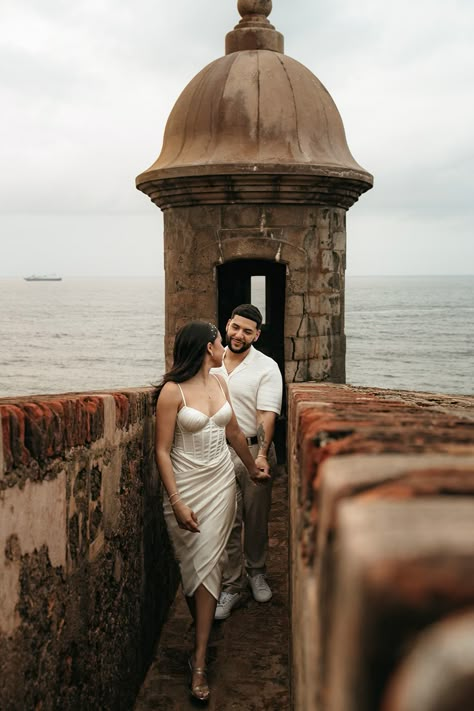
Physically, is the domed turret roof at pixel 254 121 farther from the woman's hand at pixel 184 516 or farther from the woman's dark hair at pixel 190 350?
the woman's hand at pixel 184 516

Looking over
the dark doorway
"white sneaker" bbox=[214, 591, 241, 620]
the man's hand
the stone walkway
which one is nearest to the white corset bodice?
the man's hand

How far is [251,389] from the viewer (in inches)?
191

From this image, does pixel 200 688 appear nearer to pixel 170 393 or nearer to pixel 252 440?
pixel 170 393

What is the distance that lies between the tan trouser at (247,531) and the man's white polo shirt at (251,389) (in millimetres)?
188

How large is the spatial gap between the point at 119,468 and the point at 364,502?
263cm

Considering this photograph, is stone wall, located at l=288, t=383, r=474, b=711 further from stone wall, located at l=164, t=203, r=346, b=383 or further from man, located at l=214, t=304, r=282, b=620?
stone wall, located at l=164, t=203, r=346, b=383

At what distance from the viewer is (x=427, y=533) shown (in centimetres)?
64

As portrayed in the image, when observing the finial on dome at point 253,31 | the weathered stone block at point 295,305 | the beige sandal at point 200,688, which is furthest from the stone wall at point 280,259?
the beige sandal at point 200,688

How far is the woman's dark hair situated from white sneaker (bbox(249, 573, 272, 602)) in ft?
5.60

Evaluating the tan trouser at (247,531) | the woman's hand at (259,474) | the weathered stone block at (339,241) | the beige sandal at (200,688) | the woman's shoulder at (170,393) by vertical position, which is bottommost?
the beige sandal at (200,688)

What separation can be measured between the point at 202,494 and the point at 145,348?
162 ft

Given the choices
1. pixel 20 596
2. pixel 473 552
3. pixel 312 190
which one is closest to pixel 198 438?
pixel 20 596

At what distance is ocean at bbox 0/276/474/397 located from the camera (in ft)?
132

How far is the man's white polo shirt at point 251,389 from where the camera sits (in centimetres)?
482
